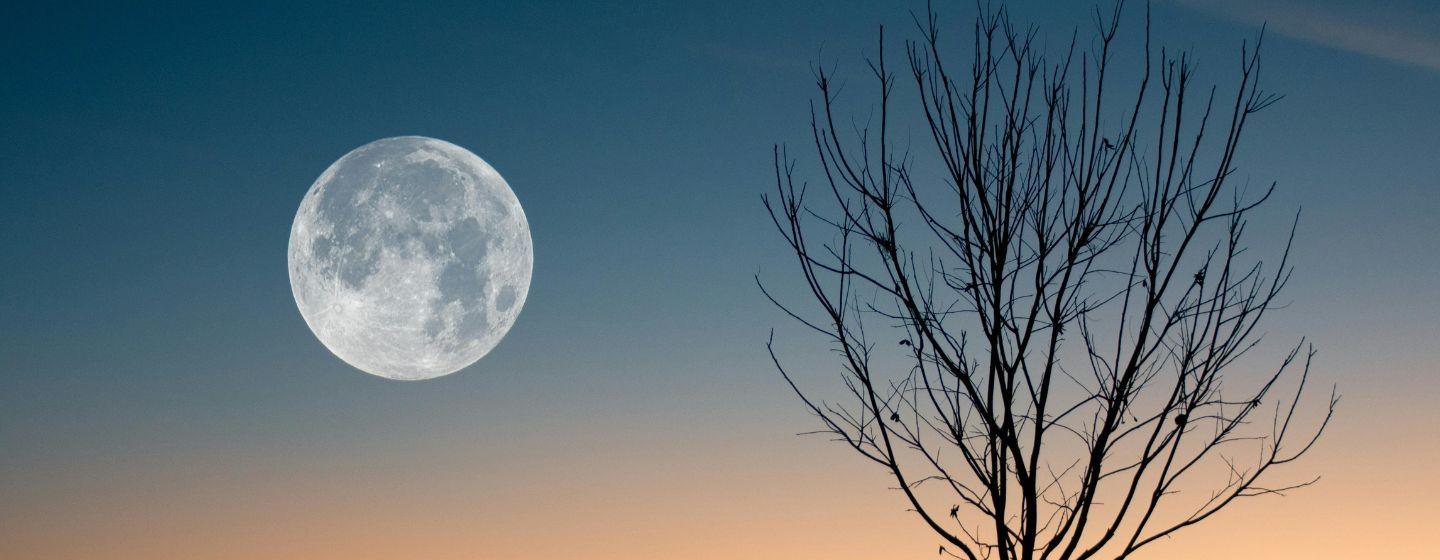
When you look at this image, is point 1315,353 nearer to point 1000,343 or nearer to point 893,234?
point 1000,343

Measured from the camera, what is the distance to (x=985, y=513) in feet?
11.4

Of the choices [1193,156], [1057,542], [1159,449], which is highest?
[1193,156]

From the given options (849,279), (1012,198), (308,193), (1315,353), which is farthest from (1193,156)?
(308,193)

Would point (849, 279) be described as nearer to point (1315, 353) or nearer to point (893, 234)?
point (893, 234)

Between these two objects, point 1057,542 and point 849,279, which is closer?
point 1057,542

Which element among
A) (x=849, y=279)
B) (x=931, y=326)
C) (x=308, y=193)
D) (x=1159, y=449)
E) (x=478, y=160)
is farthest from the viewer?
(x=478, y=160)

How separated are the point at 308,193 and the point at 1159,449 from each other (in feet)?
48.0

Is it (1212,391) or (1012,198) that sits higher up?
(1012,198)

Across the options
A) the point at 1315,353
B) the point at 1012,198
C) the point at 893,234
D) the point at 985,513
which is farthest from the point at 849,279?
the point at 1315,353

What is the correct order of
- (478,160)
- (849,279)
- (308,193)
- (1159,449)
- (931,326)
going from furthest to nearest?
1. (478,160)
2. (308,193)
3. (849,279)
4. (931,326)
5. (1159,449)

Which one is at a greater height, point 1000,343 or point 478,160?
point 478,160

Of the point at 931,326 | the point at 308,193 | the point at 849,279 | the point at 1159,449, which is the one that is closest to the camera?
the point at 1159,449

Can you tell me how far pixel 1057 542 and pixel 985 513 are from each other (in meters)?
0.25

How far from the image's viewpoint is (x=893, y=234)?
357 cm
